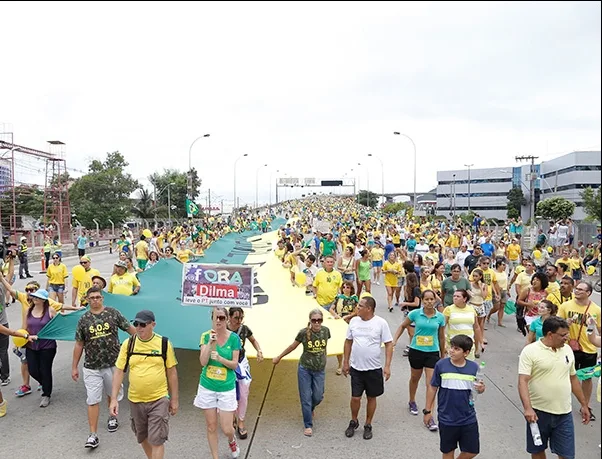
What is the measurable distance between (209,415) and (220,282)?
1.31 metres

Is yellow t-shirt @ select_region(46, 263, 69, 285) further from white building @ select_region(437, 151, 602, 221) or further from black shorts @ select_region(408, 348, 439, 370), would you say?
white building @ select_region(437, 151, 602, 221)

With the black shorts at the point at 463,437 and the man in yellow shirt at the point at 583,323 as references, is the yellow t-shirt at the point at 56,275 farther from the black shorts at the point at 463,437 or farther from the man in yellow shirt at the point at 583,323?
the man in yellow shirt at the point at 583,323

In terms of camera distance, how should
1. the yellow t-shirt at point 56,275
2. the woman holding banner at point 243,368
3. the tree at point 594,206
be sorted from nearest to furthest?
the tree at point 594,206 < the woman holding banner at point 243,368 < the yellow t-shirt at point 56,275

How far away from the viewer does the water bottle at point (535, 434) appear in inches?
157

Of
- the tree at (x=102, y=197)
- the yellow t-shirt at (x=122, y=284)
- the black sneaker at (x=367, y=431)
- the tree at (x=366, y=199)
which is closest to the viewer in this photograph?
the black sneaker at (x=367, y=431)

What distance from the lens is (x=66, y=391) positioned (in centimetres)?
659

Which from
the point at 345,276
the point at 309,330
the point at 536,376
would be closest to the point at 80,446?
the point at 309,330

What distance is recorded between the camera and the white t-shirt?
5102 mm

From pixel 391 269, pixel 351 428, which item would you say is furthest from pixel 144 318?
pixel 391 269

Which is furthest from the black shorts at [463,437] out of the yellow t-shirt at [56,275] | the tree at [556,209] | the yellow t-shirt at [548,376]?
the tree at [556,209]

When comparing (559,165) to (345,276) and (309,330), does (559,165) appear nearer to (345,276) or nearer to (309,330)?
(345,276)

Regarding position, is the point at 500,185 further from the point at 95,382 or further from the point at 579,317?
the point at 95,382

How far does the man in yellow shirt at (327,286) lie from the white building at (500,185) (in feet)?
227

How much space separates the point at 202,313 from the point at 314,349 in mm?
2532
